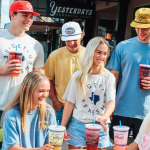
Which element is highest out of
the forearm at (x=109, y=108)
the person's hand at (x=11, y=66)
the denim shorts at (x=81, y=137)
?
the person's hand at (x=11, y=66)

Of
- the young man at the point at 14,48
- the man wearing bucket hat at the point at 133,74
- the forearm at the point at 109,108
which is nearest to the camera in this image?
the forearm at the point at 109,108

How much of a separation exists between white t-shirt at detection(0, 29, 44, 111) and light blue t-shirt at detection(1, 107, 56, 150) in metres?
0.87

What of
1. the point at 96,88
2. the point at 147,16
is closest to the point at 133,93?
the point at 96,88

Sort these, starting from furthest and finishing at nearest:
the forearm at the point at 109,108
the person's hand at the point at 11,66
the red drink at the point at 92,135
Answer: the person's hand at the point at 11,66 → the forearm at the point at 109,108 → the red drink at the point at 92,135

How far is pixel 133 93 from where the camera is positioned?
356 centimetres

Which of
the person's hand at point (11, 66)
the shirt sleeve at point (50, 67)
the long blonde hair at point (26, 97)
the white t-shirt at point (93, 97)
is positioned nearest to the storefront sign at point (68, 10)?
the shirt sleeve at point (50, 67)

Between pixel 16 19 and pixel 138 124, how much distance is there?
2.07m

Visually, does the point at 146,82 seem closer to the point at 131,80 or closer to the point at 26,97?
the point at 131,80

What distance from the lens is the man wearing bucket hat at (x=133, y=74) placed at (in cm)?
351

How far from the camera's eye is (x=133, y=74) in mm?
3518

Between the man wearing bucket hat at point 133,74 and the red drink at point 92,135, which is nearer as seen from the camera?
the red drink at point 92,135

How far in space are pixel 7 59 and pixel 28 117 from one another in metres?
1.06

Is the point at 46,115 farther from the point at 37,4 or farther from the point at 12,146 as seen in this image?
the point at 37,4

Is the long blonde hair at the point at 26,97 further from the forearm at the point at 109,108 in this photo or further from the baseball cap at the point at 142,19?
the baseball cap at the point at 142,19
